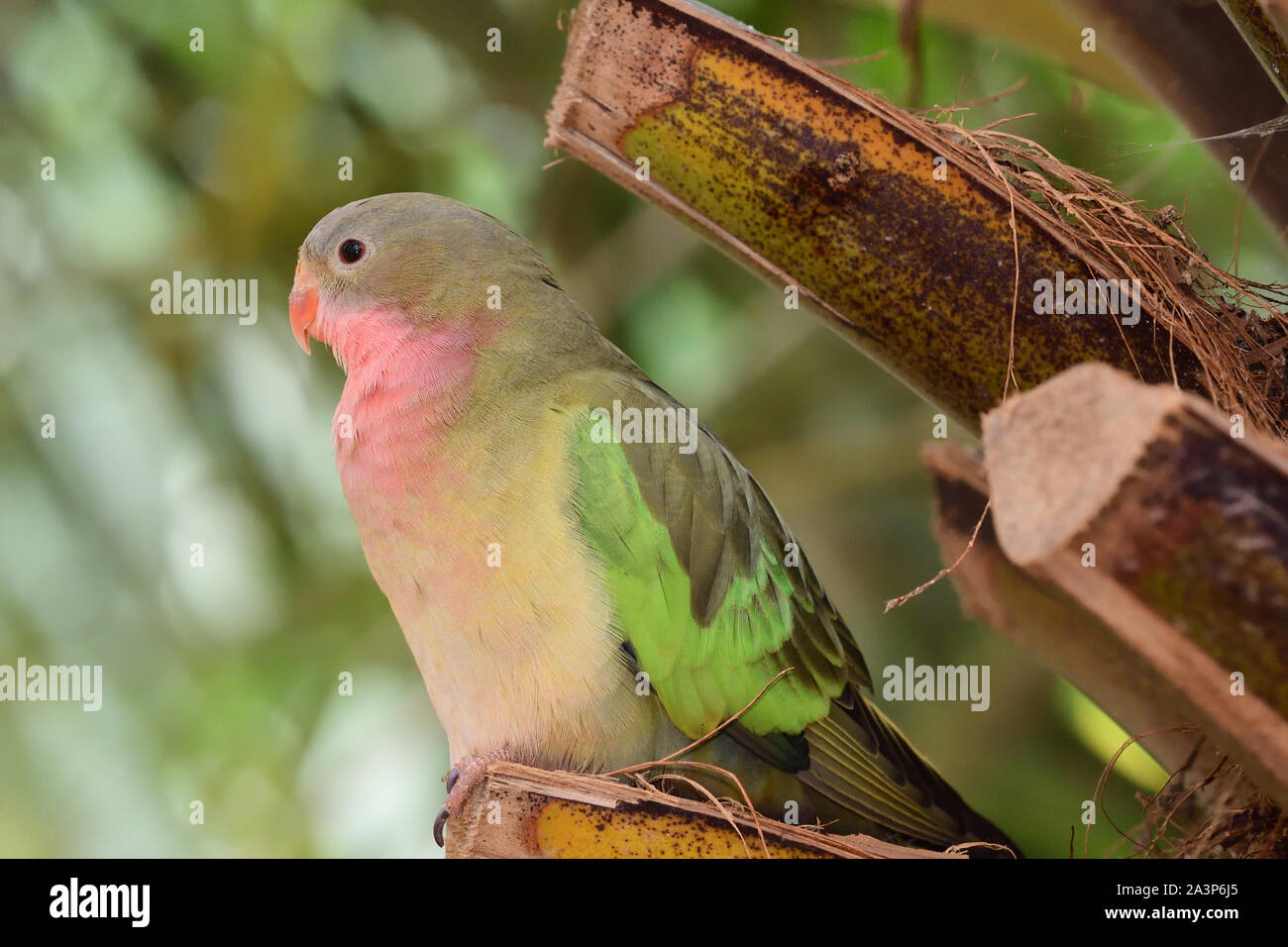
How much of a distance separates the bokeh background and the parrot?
3.69 feet

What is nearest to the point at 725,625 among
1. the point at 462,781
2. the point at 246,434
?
the point at 462,781

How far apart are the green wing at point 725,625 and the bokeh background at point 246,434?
118 cm

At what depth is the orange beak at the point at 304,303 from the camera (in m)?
1.99

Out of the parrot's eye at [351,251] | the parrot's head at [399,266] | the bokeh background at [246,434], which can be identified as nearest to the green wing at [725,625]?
the parrot's head at [399,266]

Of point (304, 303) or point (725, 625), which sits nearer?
point (725, 625)

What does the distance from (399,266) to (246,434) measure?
130cm

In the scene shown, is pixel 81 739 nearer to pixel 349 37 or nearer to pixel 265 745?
pixel 265 745

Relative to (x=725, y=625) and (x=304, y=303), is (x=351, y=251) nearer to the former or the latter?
(x=304, y=303)

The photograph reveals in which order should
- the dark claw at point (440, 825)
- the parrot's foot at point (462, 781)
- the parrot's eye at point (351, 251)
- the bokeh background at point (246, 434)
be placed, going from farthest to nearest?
the bokeh background at point (246, 434)
the parrot's eye at point (351, 251)
the dark claw at point (440, 825)
the parrot's foot at point (462, 781)

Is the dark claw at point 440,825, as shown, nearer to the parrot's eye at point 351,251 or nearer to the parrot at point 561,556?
the parrot at point 561,556

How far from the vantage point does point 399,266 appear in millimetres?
1908

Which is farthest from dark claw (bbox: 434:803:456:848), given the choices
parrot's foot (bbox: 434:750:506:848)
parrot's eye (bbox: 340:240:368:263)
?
parrot's eye (bbox: 340:240:368:263)

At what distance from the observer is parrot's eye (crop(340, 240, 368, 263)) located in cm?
194
